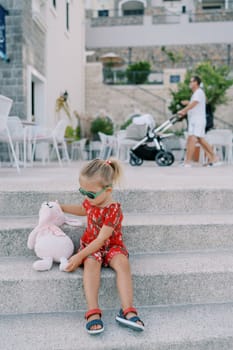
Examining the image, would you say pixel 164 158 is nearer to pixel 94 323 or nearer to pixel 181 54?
pixel 94 323

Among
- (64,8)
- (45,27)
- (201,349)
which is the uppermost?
(64,8)

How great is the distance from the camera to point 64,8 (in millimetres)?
14391

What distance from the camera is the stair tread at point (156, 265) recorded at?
7.96ft

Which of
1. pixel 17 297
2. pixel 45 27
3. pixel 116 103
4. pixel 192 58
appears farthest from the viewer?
pixel 192 58

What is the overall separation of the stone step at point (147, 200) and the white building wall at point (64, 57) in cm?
877

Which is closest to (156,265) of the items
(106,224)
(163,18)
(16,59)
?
(106,224)

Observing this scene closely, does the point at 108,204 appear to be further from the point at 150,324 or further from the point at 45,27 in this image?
the point at 45,27

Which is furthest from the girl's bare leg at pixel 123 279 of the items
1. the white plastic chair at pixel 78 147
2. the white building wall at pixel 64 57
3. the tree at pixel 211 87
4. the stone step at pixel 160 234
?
the tree at pixel 211 87

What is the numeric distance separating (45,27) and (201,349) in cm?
1065

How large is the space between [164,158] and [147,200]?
5059mm

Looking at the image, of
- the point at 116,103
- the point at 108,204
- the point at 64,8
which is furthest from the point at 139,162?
the point at 116,103

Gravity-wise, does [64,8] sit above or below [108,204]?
above

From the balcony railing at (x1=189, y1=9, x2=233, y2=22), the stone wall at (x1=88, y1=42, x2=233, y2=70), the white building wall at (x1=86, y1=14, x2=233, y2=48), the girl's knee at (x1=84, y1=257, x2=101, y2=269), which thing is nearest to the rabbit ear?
the girl's knee at (x1=84, y1=257, x2=101, y2=269)

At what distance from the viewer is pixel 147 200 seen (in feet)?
10.8
